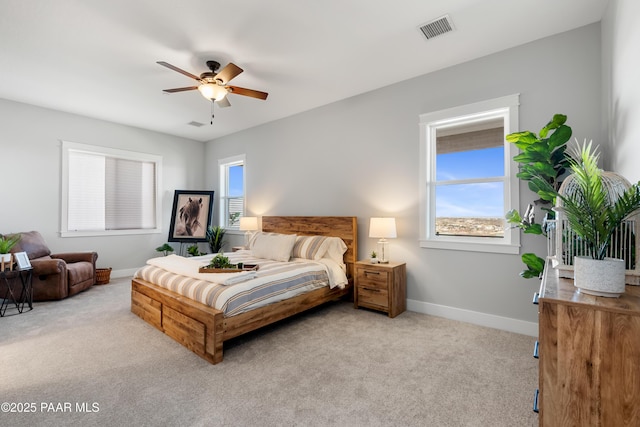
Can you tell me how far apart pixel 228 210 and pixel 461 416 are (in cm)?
571

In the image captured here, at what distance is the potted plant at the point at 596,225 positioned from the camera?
111cm

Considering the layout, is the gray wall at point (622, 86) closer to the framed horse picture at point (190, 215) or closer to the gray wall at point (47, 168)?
the framed horse picture at point (190, 215)

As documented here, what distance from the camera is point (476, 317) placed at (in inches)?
126

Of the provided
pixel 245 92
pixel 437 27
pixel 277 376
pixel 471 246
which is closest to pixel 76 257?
pixel 245 92

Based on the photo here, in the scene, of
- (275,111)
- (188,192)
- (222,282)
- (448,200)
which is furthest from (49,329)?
(448,200)

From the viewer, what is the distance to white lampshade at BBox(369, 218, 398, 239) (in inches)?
138

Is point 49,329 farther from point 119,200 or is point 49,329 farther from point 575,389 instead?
point 575,389

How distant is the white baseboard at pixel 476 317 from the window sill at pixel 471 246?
691 mm

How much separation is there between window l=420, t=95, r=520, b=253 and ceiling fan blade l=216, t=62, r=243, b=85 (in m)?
2.22

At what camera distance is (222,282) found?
267cm

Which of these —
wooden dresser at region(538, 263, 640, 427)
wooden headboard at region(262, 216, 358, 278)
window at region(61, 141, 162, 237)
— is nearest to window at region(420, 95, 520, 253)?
wooden headboard at region(262, 216, 358, 278)

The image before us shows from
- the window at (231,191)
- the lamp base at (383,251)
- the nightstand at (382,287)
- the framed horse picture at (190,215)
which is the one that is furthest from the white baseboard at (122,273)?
the lamp base at (383,251)

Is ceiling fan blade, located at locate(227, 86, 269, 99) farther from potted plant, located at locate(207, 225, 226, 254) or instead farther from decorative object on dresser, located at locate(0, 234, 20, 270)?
potted plant, located at locate(207, 225, 226, 254)

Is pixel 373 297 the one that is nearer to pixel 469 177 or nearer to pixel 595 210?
pixel 469 177
